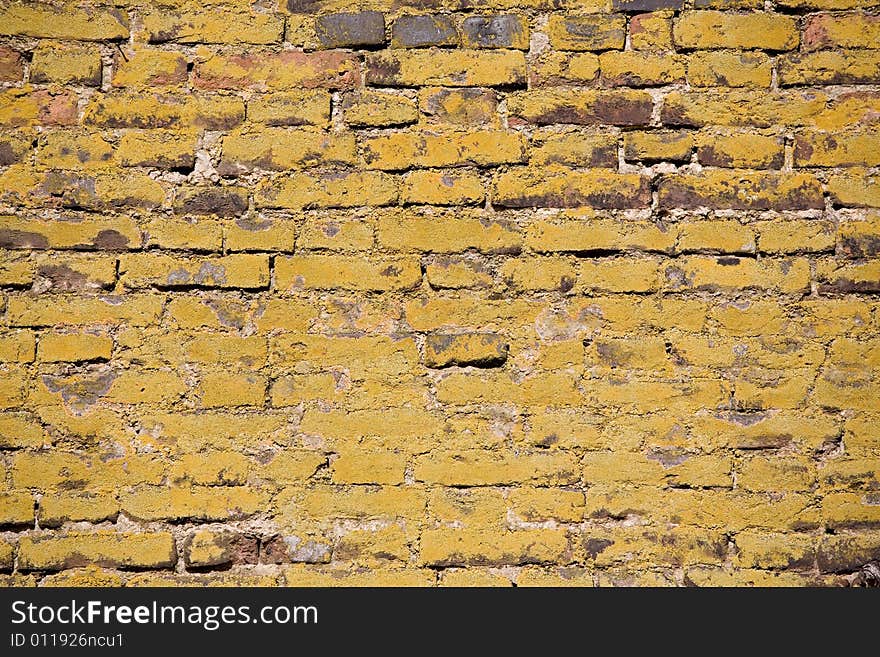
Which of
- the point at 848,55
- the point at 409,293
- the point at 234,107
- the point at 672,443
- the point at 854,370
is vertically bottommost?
the point at 672,443

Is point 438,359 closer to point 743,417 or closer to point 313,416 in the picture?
point 313,416

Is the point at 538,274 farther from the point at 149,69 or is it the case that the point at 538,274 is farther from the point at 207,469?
the point at 149,69

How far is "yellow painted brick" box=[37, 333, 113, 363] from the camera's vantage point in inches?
72.9

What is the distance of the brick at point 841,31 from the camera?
1.92 meters

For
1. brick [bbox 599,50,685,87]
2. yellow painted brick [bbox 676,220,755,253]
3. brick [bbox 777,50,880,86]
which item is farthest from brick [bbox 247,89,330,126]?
brick [bbox 777,50,880,86]

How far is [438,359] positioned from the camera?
1877mm

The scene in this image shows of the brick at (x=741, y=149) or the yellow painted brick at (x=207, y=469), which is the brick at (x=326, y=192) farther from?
the brick at (x=741, y=149)

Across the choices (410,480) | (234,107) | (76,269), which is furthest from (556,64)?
(76,269)

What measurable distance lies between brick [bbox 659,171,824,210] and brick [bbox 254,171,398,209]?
0.69m

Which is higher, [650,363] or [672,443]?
[650,363]

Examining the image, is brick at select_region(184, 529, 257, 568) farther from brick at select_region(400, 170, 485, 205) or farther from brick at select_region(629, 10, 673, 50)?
brick at select_region(629, 10, 673, 50)

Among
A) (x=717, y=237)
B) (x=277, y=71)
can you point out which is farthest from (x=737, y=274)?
(x=277, y=71)

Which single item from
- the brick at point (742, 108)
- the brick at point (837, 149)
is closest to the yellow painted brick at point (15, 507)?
the brick at point (742, 108)

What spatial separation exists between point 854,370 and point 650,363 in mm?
494
